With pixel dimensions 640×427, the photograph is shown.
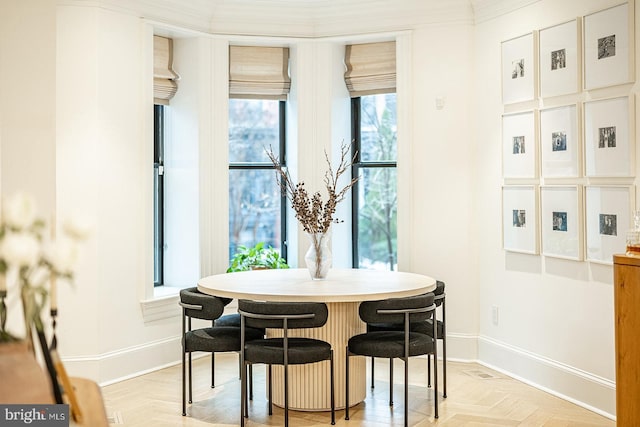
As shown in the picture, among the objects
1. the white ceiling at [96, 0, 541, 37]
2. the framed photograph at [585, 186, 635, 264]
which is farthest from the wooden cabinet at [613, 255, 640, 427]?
the white ceiling at [96, 0, 541, 37]

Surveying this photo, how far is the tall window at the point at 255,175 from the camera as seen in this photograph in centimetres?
622

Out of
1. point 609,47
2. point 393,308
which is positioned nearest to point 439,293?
point 393,308

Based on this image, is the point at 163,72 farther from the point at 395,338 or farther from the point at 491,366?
the point at 491,366

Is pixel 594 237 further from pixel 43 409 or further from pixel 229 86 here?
pixel 43 409

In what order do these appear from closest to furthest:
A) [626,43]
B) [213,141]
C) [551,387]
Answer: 1. [626,43]
2. [551,387]
3. [213,141]

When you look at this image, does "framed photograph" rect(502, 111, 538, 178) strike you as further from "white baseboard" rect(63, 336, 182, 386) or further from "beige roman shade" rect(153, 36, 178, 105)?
"white baseboard" rect(63, 336, 182, 386)

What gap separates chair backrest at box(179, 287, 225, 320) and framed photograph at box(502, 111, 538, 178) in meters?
2.29

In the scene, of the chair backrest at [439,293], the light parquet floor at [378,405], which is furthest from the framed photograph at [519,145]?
the light parquet floor at [378,405]

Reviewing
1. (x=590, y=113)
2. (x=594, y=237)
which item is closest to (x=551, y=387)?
(x=594, y=237)

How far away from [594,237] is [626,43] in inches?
45.0

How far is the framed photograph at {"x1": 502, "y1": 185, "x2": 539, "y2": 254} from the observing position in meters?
4.88

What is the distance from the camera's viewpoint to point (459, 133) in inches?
220

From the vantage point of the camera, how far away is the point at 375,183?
629cm

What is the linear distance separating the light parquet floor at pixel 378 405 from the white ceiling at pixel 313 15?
2.70m
